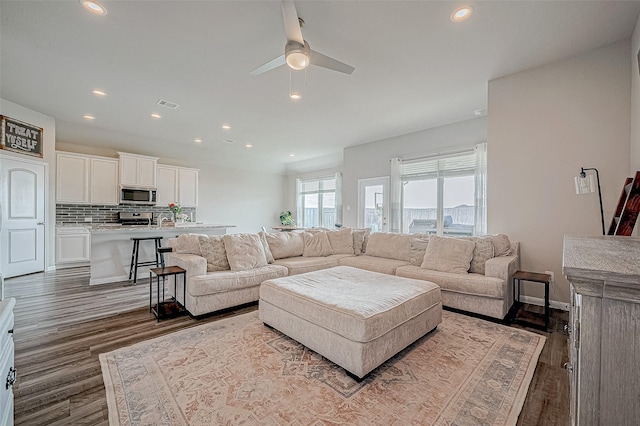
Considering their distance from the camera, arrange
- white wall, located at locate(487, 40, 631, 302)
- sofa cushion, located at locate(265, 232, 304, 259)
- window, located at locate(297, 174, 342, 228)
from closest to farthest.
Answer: white wall, located at locate(487, 40, 631, 302), sofa cushion, located at locate(265, 232, 304, 259), window, located at locate(297, 174, 342, 228)

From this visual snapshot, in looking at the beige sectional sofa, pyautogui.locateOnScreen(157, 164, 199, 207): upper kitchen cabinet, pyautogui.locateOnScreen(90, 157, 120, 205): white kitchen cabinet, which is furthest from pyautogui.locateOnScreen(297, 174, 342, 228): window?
pyautogui.locateOnScreen(90, 157, 120, 205): white kitchen cabinet

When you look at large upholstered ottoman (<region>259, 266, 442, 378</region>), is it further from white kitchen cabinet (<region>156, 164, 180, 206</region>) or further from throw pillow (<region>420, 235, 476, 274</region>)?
white kitchen cabinet (<region>156, 164, 180, 206</region>)

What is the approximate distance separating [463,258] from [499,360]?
54.9 inches

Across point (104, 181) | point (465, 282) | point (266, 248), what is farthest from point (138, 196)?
point (465, 282)

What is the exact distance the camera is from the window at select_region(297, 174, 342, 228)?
8.53 m

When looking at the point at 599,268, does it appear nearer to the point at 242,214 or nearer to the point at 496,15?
the point at 496,15

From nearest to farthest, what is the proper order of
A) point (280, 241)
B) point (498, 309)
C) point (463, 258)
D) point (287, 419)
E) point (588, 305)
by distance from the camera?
1. point (588, 305)
2. point (287, 419)
3. point (498, 309)
4. point (463, 258)
5. point (280, 241)

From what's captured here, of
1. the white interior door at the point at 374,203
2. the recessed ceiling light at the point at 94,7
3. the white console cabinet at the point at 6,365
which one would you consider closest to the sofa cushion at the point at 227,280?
the white console cabinet at the point at 6,365

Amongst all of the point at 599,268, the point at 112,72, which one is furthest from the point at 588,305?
the point at 112,72

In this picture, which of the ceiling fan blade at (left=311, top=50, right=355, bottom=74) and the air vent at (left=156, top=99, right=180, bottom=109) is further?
the air vent at (left=156, top=99, right=180, bottom=109)

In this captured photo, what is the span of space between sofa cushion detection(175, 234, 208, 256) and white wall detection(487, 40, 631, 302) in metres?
3.98

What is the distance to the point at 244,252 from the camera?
3510 mm

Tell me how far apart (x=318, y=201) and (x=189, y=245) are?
589 cm

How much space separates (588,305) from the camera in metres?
0.69
